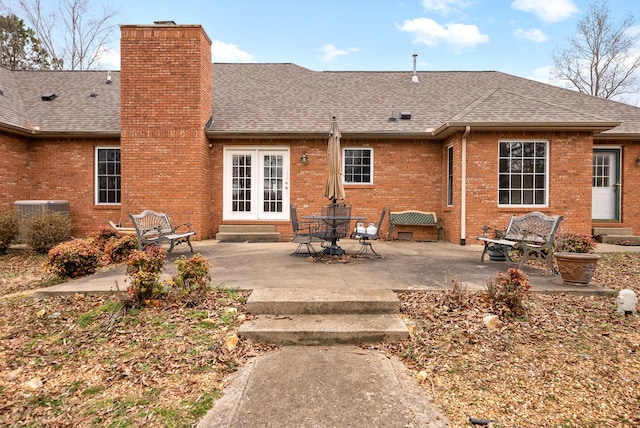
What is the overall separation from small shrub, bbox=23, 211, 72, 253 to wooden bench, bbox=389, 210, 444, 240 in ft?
27.6

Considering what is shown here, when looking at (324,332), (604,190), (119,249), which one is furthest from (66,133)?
(604,190)

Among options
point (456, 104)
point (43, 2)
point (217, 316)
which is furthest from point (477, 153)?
point (43, 2)

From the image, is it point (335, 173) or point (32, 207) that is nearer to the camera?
point (335, 173)

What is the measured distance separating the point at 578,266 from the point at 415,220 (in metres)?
5.81

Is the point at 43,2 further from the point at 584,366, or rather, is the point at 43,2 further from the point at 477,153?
the point at 584,366

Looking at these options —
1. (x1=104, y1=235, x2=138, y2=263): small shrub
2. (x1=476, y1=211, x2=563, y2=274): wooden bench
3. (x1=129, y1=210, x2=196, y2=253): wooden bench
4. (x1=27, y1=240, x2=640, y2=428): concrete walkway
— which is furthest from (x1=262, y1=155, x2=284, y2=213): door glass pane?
(x1=476, y1=211, x2=563, y2=274): wooden bench

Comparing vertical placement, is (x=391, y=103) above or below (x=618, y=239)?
above

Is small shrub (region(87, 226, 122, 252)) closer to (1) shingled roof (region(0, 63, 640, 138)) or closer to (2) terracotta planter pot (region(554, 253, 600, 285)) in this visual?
(1) shingled roof (region(0, 63, 640, 138))

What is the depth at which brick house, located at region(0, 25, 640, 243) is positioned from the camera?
9.39 metres

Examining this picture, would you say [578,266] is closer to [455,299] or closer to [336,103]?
[455,299]

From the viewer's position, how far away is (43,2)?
782 inches

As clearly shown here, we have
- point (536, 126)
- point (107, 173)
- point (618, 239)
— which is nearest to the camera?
point (536, 126)

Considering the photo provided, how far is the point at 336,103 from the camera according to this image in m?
12.1

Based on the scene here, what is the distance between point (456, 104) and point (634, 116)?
208 inches
